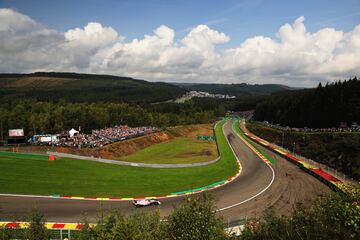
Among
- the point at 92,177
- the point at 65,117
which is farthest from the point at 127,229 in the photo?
the point at 65,117

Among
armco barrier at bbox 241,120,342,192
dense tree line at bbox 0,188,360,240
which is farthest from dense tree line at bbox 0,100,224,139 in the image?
dense tree line at bbox 0,188,360,240

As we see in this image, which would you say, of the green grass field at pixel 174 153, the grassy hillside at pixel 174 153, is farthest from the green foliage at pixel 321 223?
the green grass field at pixel 174 153

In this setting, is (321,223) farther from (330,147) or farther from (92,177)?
(330,147)

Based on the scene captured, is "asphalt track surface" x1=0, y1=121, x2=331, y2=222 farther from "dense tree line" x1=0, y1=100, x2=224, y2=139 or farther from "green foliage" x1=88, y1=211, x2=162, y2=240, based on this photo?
"dense tree line" x1=0, y1=100, x2=224, y2=139

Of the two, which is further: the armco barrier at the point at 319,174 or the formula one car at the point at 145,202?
the armco barrier at the point at 319,174

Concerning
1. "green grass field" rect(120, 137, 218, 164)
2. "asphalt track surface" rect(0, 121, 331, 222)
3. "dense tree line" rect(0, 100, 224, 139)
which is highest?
"dense tree line" rect(0, 100, 224, 139)

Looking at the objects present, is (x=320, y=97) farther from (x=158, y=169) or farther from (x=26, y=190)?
(x=26, y=190)

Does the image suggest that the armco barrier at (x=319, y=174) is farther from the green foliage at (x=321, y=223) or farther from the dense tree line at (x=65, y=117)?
the dense tree line at (x=65, y=117)
